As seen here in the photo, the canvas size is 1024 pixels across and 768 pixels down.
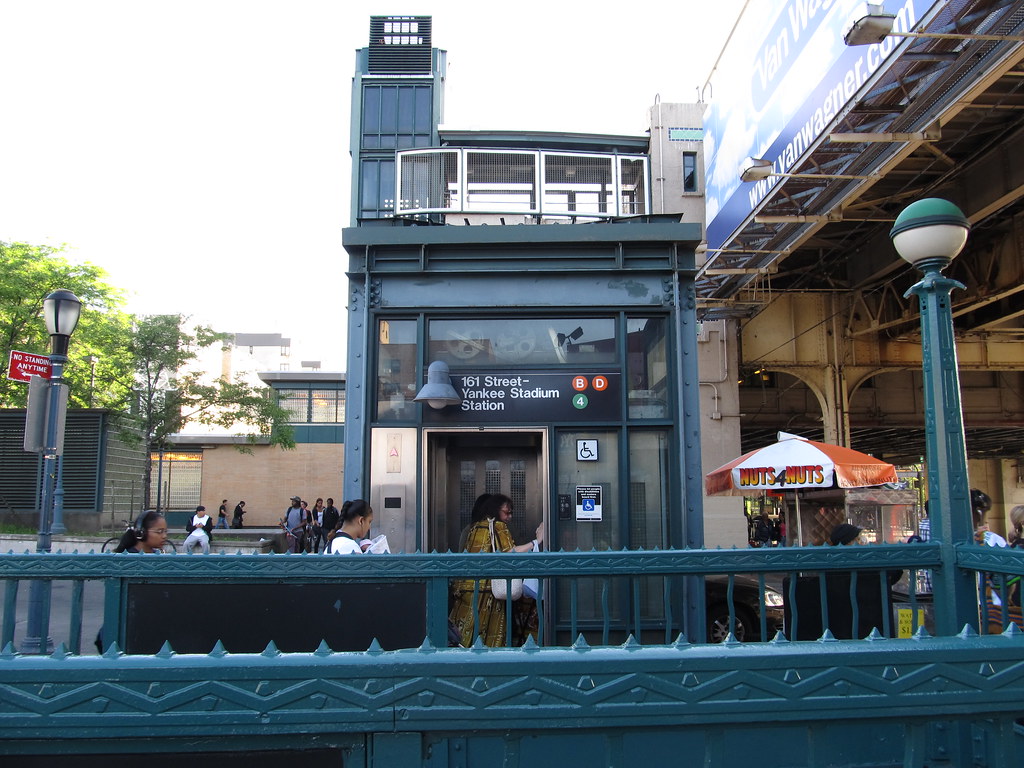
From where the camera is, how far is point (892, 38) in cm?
883

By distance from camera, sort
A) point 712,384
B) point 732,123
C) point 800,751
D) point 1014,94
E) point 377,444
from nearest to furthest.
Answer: point 800,751, point 377,444, point 1014,94, point 732,123, point 712,384

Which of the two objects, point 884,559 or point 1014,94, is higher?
point 1014,94

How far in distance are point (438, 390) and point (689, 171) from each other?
54.7 ft

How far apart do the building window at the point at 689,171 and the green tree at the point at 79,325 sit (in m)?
17.0

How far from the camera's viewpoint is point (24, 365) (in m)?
9.27

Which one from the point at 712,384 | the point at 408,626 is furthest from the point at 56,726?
the point at 712,384

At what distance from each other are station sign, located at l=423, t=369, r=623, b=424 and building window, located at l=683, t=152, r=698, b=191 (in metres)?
15.5

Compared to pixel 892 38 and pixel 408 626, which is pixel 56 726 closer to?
pixel 408 626

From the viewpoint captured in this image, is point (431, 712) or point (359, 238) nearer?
point (431, 712)

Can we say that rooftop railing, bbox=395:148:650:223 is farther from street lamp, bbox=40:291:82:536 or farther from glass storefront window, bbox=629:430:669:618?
street lamp, bbox=40:291:82:536

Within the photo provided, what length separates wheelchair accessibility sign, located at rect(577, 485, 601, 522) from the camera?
27.0 ft

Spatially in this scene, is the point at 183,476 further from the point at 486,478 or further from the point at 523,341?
the point at 523,341

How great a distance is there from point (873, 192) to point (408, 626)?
12878 millimetres

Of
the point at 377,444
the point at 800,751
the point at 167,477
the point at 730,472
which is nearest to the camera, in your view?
the point at 800,751
